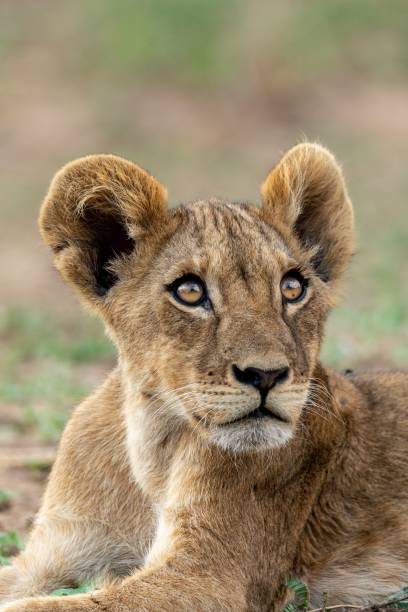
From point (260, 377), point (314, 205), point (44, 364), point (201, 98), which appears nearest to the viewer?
point (260, 377)

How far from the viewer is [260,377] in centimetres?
399

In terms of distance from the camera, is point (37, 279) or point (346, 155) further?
point (346, 155)

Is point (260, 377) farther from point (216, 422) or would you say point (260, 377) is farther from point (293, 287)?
point (293, 287)

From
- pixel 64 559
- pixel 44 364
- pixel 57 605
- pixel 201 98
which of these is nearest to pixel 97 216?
pixel 64 559

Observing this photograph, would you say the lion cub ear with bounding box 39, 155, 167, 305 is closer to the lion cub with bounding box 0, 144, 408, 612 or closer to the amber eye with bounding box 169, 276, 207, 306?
the lion cub with bounding box 0, 144, 408, 612

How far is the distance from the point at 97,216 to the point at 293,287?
87cm

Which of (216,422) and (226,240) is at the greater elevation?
(226,240)

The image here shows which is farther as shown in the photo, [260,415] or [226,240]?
[226,240]

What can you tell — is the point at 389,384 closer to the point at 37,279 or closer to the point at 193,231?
the point at 193,231

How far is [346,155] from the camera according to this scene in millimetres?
19250

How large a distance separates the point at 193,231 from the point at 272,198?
498mm

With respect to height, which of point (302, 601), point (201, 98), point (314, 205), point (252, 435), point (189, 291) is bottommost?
point (302, 601)

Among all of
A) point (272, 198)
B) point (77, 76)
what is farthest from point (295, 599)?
point (77, 76)

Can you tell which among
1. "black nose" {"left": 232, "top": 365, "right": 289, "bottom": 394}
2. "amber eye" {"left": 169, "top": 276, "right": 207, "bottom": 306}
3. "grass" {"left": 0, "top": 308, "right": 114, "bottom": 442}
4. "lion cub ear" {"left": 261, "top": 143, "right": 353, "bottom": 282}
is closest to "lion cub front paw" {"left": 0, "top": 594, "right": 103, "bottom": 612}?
"black nose" {"left": 232, "top": 365, "right": 289, "bottom": 394}
